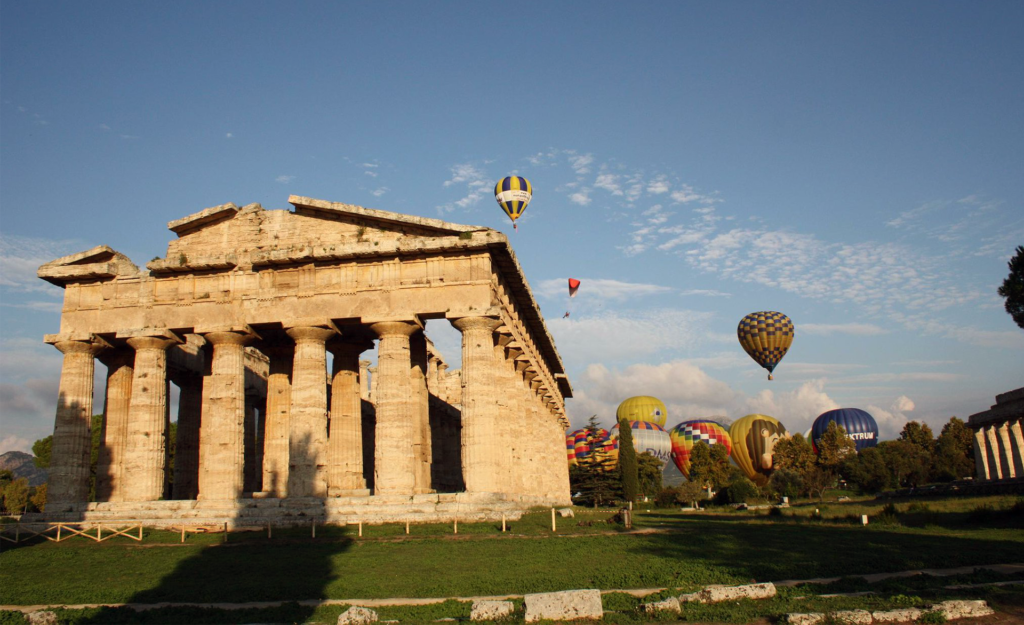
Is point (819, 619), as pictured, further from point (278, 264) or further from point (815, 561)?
point (278, 264)

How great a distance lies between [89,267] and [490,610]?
A: 28.5m

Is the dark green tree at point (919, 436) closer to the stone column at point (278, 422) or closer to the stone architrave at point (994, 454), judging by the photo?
the stone architrave at point (994, 454)

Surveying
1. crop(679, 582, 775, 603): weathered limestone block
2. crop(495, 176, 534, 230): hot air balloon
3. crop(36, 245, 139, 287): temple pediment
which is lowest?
crop(679, 582, 775, 603): weathered limestone block

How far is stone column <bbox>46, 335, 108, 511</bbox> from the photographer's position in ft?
107

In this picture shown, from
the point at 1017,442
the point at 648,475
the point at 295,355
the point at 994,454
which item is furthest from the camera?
the point at 648,475

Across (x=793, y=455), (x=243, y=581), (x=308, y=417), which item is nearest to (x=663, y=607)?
(x=243, y=581)

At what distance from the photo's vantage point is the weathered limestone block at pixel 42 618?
13.4m

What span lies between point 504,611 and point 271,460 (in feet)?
81.0

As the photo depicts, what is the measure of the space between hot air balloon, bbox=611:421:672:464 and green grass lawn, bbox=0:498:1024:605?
74.2m

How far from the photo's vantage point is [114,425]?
35.2m

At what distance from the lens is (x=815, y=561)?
1694 centimetres

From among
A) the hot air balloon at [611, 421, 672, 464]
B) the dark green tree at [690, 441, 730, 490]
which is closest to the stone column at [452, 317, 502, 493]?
the dark green tree at [690, 441, 730, 490]

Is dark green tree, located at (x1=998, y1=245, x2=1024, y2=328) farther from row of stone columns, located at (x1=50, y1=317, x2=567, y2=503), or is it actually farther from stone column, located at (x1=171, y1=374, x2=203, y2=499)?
stone column, located at (x1=171, y1=374, x2=203, y2=499)

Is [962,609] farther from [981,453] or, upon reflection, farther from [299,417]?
[981,453]
